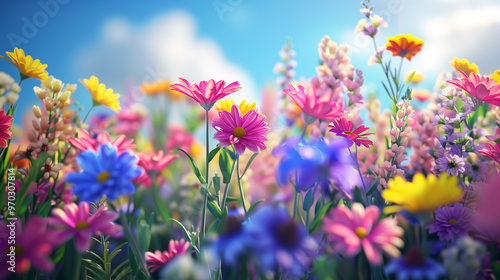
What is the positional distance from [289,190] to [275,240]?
1.85 ft

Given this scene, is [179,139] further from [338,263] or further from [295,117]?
[338,263]

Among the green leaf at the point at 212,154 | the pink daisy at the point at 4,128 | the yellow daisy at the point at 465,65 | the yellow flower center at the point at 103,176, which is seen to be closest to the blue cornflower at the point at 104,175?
the yellow flower center at the point at 103,176

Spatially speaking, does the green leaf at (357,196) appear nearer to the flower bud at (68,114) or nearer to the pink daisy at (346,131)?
the pink daisy at (346,131)

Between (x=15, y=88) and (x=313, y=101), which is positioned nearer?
(x=313, y=101)

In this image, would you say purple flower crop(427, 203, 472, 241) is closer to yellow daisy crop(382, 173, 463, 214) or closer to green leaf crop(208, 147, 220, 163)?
yellow daisy crop(382, 173, 463, 214)

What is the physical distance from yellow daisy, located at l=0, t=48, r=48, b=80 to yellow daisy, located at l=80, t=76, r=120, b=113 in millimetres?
75

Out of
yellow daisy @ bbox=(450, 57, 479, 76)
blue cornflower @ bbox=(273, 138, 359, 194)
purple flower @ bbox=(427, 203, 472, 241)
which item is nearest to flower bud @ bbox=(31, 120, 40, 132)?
blue cornflower @ bbox=(273, 138, 359, 194)

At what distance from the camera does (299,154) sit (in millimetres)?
384

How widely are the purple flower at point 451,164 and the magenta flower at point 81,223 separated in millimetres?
467

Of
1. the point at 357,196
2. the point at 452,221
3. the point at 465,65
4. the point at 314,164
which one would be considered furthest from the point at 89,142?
the point at 465,65

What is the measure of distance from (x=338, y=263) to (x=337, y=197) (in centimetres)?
11

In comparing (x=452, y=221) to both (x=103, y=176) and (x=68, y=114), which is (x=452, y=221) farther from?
(x=68, y=114)

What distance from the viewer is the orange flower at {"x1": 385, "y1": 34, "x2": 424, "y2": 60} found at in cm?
55

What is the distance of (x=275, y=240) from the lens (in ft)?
0.87
